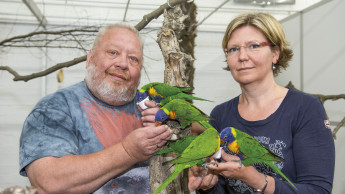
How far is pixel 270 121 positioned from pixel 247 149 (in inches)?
12.2

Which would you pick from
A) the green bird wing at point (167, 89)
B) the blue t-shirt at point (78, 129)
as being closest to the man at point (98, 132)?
the blue t-shirt at point (78, 129)

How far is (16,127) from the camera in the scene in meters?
3.28

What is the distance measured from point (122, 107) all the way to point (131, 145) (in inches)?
16.0

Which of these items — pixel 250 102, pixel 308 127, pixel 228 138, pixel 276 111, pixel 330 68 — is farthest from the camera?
pixel 330 68

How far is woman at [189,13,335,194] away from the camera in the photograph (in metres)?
1.16

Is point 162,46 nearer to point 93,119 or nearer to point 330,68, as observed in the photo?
point 93,119

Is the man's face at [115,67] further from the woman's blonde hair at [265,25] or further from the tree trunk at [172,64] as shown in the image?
the woman's blonde hair at [265,25]

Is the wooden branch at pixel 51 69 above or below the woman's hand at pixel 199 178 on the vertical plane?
above

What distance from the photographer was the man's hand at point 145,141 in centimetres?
106

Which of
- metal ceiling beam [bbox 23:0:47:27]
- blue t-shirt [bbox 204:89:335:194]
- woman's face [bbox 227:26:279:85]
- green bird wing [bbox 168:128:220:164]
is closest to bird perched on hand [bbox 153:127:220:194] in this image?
green bird wing [bbox 168:128:220:164]

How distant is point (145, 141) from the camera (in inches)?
42.1

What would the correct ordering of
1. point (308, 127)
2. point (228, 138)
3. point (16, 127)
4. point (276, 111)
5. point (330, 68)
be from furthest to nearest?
point (16, 127), point (330, 68), point (276, 111), point (308, 127), point (228, 138)

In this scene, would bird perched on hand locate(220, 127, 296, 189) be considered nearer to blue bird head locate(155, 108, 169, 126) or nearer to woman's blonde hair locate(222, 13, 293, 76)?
blue bird head locate(155, 108, 169, 126)

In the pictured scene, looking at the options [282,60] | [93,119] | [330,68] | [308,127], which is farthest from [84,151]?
[330,68]
